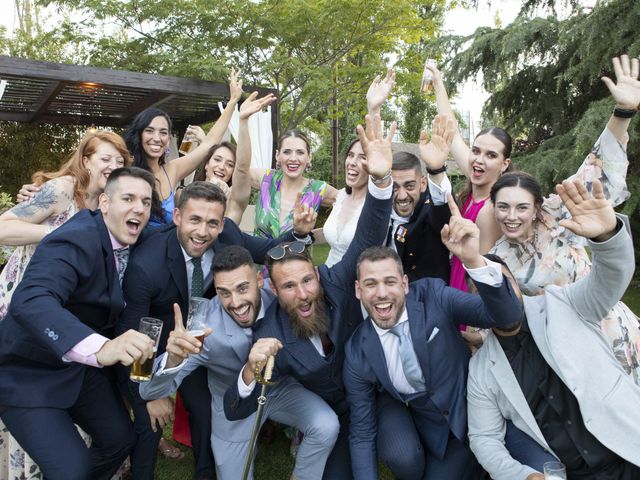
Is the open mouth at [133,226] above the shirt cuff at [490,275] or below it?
above

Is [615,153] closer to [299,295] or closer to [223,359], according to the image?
[299,295]

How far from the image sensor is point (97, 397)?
112 inches

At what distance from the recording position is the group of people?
235cm

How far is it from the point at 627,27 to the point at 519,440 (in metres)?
5.77

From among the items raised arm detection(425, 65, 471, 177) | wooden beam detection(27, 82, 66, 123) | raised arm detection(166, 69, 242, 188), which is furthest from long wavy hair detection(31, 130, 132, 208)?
wooden beam detection(27, 82, 66, 123)

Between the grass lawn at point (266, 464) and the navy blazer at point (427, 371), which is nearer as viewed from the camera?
the navy blazer at point (427, 371)

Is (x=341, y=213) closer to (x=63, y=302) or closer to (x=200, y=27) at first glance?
(x=63, y=302)

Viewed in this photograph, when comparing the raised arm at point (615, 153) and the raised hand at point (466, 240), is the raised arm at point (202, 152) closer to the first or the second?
the raised hand at point (466, 240)

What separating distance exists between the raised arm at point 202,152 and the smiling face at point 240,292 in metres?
1.71

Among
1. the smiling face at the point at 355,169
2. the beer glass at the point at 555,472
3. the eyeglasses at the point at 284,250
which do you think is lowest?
the beer glass at the point at 555,472

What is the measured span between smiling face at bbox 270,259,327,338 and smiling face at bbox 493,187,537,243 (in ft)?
3.81

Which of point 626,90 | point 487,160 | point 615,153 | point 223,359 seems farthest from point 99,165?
point 626,90

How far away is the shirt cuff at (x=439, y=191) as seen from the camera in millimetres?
3316

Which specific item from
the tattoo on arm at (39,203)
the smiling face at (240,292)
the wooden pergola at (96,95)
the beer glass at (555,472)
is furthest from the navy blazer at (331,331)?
the wooden pergola at (96,95)
